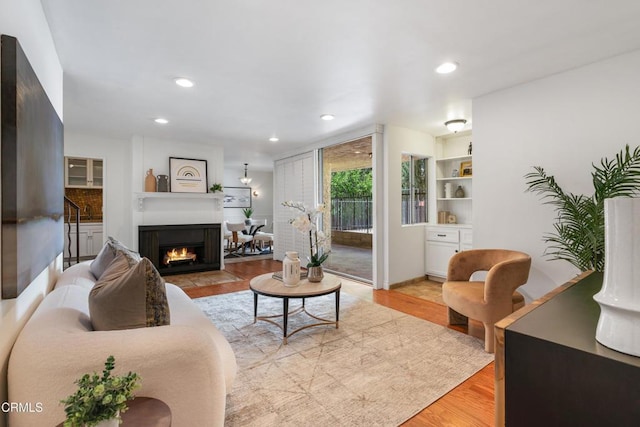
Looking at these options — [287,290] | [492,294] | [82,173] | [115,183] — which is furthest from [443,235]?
[82,173]

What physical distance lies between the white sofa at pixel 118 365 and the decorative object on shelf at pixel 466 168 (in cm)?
459

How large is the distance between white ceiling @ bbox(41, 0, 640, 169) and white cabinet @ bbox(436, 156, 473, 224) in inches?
51.4

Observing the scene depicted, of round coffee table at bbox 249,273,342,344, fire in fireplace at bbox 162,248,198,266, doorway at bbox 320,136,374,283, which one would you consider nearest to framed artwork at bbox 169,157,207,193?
fire in fireplace at bbox 162,248,198,266

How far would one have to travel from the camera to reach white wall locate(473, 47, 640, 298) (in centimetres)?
249

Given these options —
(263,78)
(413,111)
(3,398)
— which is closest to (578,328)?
(3,398)

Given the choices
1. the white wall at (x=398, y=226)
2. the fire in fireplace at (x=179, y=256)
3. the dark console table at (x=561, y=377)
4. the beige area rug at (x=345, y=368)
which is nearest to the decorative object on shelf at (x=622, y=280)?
the dark console table at (x=561, y=377)

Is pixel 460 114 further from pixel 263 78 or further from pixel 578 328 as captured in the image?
pixel 578 328

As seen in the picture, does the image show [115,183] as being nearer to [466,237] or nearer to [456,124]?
[456,124]

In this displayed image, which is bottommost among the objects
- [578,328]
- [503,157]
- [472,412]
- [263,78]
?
[472,412]

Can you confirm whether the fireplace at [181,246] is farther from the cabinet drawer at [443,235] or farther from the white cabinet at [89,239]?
the cabinet drawer at [443,235]

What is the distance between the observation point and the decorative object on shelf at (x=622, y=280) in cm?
66

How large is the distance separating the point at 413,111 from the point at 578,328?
341 centimetres

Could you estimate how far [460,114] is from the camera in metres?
3.92

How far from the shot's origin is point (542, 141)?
2879mm
